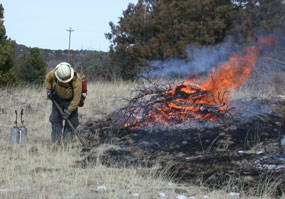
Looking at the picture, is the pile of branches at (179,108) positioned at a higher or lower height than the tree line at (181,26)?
lower

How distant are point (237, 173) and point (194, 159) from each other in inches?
43.8

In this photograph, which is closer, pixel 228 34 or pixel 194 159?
A: pixel 194 159

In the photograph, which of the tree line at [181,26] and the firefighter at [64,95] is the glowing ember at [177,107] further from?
the tree line at [181,26]

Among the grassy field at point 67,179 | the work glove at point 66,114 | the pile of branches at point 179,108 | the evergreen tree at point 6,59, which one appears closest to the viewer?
the grassy field at point 67,179

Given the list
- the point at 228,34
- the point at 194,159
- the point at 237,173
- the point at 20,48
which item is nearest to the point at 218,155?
the point at 194,159

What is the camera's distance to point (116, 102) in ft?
44.6

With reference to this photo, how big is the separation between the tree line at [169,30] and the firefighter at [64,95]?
479 inches

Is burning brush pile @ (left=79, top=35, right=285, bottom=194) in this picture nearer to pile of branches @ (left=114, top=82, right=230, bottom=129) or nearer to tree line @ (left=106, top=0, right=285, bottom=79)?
pile of branches @ (left=114, top=82, right=230, bottom=129)

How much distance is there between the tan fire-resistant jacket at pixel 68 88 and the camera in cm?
934

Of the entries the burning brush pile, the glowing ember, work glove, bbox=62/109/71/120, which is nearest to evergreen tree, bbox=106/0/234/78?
the burning brush pile

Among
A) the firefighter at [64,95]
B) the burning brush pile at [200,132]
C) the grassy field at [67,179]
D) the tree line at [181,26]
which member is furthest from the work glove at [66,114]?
the tree line at [181,26]

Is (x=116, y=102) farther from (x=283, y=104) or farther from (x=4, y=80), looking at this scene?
(x=4, y=80)

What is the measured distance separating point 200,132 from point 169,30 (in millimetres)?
14971

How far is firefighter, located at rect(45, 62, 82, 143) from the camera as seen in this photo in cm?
930
